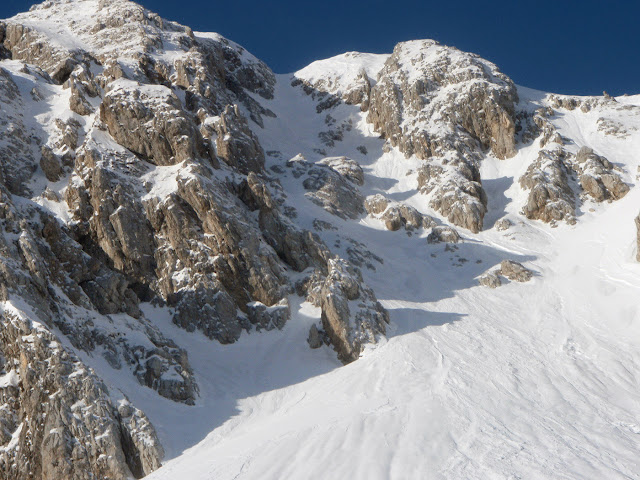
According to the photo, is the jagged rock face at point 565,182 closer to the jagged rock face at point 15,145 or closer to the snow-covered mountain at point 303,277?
the snow-covered mountain at point 303,277

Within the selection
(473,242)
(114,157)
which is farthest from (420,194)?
(114,157)

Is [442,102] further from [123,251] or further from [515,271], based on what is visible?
[123,251]

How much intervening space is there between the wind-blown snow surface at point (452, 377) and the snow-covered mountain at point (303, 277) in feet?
0.64

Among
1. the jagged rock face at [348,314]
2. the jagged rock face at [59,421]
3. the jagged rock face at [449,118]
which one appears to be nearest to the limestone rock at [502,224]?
the jagged rock face at [449,118]

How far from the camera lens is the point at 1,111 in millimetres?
52625

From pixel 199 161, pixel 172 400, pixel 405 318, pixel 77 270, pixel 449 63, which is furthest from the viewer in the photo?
pixel 449 63

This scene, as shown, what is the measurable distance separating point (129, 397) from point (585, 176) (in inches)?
2240

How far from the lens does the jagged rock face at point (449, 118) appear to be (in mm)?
66375

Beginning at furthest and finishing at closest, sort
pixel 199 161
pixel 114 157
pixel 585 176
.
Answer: pixel 585 176 → pixel 199 161 → pixel 114 157

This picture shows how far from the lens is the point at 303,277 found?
46688mm

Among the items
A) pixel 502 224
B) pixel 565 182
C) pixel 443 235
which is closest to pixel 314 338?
pixel 443 235

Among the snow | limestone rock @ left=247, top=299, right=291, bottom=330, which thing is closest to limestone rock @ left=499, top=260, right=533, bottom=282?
limestone rock @ left=247, top=299, right=291, bottom=330

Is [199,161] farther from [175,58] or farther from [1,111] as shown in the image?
[175,58]

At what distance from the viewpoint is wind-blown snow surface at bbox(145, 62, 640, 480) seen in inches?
1030
